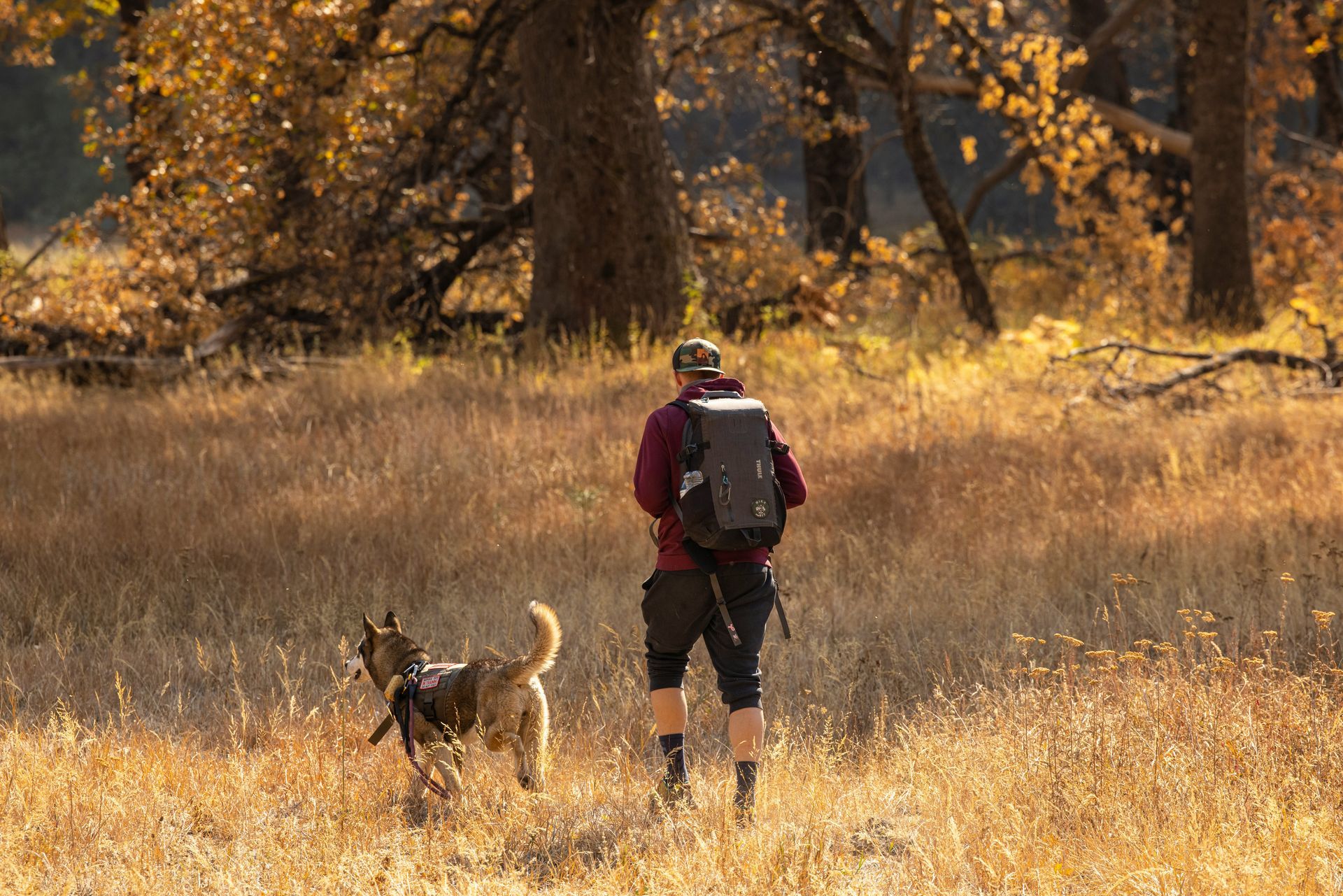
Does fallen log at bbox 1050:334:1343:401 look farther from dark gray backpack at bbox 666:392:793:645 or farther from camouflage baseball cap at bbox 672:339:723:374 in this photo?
dark gray backpack at bbox 666:392:793:645

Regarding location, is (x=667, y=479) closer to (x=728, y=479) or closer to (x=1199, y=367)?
(x=728, y=479)

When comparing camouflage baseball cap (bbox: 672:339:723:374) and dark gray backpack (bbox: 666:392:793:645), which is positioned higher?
camouflage baseball cap (bbox: 672:339:723:374)

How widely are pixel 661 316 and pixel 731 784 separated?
8730mm

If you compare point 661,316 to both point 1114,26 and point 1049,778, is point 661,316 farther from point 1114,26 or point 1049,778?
point 1049,778

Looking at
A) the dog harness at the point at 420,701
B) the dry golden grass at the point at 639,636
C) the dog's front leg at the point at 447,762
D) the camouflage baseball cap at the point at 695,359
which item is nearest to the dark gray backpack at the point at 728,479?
the camouflage baseball cap at the point at 695,359

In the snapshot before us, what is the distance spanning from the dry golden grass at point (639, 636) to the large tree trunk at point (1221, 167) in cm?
471

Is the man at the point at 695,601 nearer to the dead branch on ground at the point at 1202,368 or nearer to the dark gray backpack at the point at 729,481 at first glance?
the dark gray backpack at the point at 729,481

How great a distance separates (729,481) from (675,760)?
105 centimetres

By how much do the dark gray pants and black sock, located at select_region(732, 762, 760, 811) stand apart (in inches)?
7.6

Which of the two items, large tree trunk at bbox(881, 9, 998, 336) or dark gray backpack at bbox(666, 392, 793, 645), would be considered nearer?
dark gray backpack at bbox(666, 392, 793, 645)

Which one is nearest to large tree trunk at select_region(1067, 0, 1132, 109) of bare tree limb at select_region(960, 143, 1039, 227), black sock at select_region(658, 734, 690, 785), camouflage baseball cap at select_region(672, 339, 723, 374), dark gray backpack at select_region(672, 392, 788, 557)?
bare tree limb at select_region(960, 143, 1039, 227)

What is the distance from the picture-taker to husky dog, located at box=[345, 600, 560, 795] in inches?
175

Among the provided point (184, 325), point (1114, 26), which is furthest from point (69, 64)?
point (1114, 26)

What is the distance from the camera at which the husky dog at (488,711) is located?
445 centimetres
